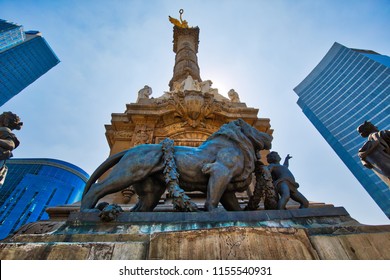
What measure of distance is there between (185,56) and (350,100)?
5031 cm

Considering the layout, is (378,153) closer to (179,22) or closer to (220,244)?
(220,244)

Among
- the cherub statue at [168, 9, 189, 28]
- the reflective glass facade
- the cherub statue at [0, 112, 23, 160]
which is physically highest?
the reflective glass facade

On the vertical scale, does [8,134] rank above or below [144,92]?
below

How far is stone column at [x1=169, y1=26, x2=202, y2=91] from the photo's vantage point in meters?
12.7

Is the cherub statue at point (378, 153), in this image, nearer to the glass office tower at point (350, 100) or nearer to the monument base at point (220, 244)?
the monument base at point (220, 244)

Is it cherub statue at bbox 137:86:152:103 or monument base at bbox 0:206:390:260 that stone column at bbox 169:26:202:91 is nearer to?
cherub statue at bbox 137:86:152:103

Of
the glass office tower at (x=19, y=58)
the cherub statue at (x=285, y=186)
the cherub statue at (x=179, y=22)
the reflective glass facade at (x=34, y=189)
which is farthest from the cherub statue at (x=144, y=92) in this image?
the glass office tower at (x=19, y=58)

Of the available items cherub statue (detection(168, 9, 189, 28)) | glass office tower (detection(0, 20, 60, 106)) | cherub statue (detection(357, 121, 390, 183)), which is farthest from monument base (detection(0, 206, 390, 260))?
glass office tower (detection(0, 20, 60, 106))

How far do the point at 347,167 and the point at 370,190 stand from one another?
933 cm

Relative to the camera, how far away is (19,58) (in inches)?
2382

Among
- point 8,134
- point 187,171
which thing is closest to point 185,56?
point 8,134

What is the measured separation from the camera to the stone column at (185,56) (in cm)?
1269

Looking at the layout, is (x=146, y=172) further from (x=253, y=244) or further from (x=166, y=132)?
(x=166, y=132)

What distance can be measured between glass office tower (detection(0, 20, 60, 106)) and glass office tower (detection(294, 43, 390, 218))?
79.6m
